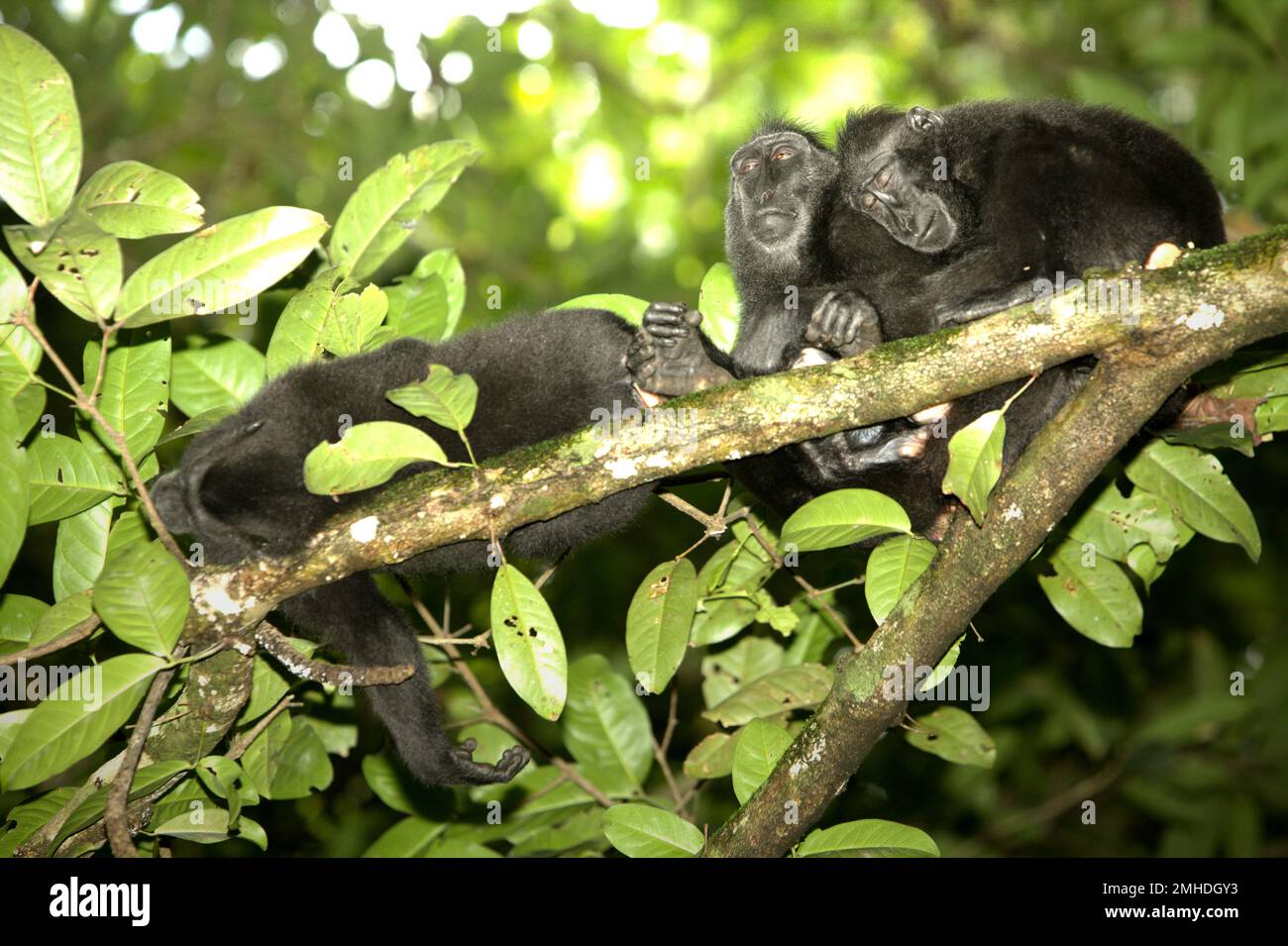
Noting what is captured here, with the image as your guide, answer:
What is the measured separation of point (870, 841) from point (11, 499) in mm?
2523

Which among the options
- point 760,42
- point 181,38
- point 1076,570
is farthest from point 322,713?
point 760,42

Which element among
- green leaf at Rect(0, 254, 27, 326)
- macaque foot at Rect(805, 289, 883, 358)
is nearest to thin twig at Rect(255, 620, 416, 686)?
green leaf at Rect(0, 254, 27, 326)

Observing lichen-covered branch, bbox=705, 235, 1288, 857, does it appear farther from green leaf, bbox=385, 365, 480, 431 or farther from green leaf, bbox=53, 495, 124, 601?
green leaf, bbox=53, 495, 124, 601

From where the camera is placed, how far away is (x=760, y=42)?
10.8 metres

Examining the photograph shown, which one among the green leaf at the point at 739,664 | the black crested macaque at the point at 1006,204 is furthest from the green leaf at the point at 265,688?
the black crested macaque at the point at 1006,204

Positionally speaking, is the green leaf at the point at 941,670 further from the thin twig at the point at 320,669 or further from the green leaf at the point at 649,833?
the thin twig at the point at 320,669

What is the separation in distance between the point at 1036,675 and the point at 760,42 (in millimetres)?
6549

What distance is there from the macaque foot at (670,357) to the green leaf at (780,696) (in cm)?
109

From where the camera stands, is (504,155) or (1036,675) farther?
(504,155)

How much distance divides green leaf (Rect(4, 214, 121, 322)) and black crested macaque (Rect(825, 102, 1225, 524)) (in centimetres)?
231

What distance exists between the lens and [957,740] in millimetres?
4164

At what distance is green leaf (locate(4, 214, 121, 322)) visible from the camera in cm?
311

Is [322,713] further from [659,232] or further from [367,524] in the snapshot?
[659,232]
